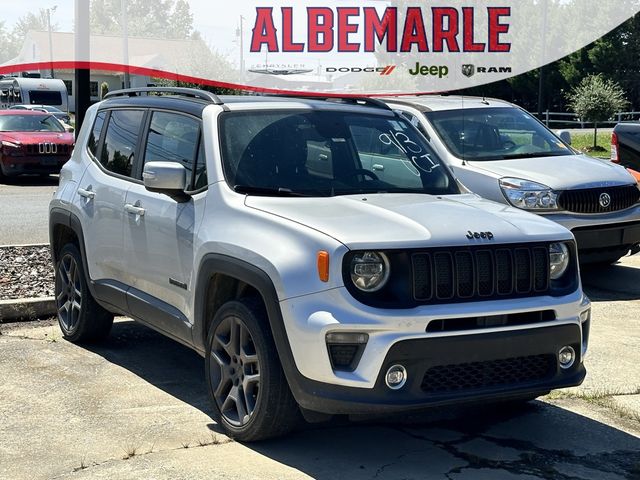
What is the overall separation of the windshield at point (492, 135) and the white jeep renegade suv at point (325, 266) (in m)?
3.90

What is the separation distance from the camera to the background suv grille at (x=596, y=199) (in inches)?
378

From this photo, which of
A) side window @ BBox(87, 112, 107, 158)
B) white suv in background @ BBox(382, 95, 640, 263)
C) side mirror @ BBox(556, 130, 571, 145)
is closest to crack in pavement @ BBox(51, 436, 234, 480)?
side window @ BBox(87, 112, 107, 158)

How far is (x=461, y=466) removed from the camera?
5.02 meters

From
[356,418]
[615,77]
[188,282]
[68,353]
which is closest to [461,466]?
[356,418]

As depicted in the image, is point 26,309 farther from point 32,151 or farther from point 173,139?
point 32,151

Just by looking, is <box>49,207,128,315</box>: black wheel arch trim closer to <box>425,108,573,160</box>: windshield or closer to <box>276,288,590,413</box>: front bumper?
<box>276,288,590,413</box>: front bumper

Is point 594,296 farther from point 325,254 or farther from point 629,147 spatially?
point 325,254

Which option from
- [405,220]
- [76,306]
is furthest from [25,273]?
[405,220]

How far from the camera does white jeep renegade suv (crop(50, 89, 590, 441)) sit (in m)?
4.82

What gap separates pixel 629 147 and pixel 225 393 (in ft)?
27.0

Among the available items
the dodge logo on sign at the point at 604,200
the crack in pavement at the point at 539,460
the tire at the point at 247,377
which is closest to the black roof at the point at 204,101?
the tire at the point at 247,377

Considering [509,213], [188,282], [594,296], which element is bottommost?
[594,296]

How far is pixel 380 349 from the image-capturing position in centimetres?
475

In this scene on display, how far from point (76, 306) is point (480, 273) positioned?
3.50 metres
